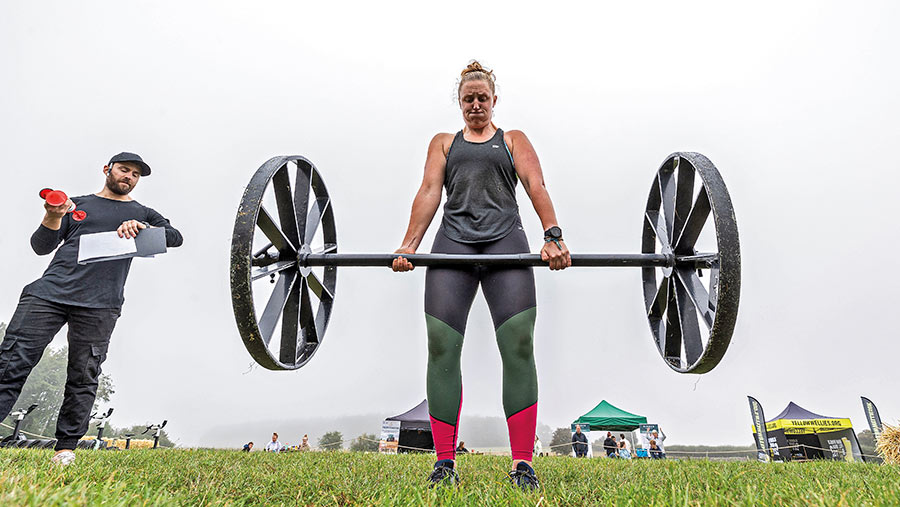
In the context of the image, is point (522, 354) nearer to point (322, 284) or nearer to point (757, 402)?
point (322, 284)

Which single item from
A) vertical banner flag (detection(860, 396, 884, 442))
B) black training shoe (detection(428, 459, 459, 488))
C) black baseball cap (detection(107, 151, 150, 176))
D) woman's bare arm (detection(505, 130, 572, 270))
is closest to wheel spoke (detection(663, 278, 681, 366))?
woman's bare arm (detection(505, 130, 572, 270))

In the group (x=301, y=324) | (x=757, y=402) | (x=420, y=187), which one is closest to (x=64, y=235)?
(x=301, y=324)

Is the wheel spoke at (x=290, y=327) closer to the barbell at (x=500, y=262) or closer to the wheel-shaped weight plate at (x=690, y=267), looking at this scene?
the barbell at (x=500, y=262)

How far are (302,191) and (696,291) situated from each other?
8.34 feet

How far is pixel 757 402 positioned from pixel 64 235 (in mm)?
20326

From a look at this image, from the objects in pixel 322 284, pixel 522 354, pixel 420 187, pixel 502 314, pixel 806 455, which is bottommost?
pixel 806 455

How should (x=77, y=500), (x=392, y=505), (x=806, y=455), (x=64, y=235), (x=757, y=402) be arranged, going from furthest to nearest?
(x=757, y=402), (x=806, y=455), (x=64, y=235), (x=392, y=505), (x=77, y=500)

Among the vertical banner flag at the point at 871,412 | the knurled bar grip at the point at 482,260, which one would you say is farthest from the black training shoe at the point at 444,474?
the vertical banner flag at the point at 871,412

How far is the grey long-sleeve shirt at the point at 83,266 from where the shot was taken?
2955 millimetres

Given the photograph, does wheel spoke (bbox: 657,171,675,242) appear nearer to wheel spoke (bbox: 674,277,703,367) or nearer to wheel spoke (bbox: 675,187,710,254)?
wheel spoke (bbox: 675,187,710,254)

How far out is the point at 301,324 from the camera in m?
3.35

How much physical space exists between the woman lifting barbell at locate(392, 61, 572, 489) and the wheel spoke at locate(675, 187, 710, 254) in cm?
87

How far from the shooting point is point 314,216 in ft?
11.4

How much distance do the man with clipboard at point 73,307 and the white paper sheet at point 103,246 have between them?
0.07 ft
